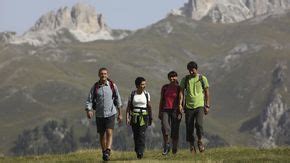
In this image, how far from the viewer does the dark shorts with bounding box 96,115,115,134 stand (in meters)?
23.0

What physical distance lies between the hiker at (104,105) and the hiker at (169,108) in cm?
353

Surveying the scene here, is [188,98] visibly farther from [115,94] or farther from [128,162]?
[128,162]

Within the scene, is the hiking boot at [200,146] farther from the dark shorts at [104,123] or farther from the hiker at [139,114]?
the dark shorts at [104,123]

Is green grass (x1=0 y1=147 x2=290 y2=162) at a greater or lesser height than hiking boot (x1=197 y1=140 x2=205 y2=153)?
lesser

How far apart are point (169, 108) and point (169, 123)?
640 mm

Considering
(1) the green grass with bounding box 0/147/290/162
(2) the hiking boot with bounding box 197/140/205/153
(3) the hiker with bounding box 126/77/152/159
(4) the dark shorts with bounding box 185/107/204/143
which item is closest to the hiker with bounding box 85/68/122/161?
(1) the green grass with bounding box 0/147/290/162

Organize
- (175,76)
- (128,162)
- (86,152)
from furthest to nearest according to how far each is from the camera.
→ (86,152) → (175,76) → (128,162)

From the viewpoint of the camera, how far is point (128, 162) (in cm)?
2127

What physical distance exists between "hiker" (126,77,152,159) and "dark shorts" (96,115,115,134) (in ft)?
4.42

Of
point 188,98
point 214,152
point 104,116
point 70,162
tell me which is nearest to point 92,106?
point 104,116

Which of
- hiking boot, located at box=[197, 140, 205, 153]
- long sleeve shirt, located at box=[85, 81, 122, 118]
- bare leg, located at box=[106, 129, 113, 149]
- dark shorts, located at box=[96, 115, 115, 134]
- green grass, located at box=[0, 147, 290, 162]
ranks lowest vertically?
green grass, located at box=[0, 147, 290, 162]

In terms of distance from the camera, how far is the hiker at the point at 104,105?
75.4ft

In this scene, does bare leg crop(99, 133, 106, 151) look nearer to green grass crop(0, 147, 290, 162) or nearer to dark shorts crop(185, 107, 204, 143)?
green grass crop(0, 147, 290, 162)

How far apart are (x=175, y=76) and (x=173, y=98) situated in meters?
0.86
